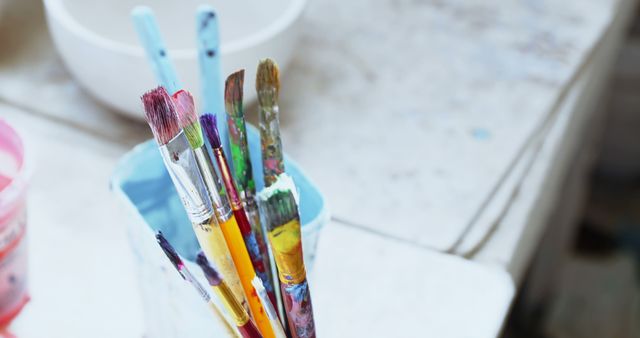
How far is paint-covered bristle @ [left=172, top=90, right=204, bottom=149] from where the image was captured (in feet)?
1.17

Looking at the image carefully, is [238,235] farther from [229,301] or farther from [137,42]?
[137,42]

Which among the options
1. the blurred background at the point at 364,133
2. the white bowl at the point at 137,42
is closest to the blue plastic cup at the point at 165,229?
the blurred background at the point at 364,133

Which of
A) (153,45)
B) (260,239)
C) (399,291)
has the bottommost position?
(399,291)

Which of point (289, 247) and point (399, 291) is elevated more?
point (289, 247)

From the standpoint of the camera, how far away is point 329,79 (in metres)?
0.73

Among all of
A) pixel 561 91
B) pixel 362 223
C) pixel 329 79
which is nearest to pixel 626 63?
pixel 561 91

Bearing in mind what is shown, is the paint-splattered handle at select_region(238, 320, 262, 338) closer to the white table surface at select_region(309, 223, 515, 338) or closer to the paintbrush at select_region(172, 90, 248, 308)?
the paintbrush at select_region(172, 90, 248, 308)

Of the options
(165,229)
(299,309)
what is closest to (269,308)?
(299,309)

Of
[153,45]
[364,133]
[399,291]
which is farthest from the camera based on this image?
[364,133]

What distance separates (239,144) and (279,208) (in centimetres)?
10

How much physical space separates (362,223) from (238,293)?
0.70 feet

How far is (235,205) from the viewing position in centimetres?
40

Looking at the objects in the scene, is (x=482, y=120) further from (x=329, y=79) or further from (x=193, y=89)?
(x=193, y=89)

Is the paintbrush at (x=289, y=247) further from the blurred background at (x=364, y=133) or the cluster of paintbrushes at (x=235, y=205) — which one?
the blurred background at (x=364, y=133)
